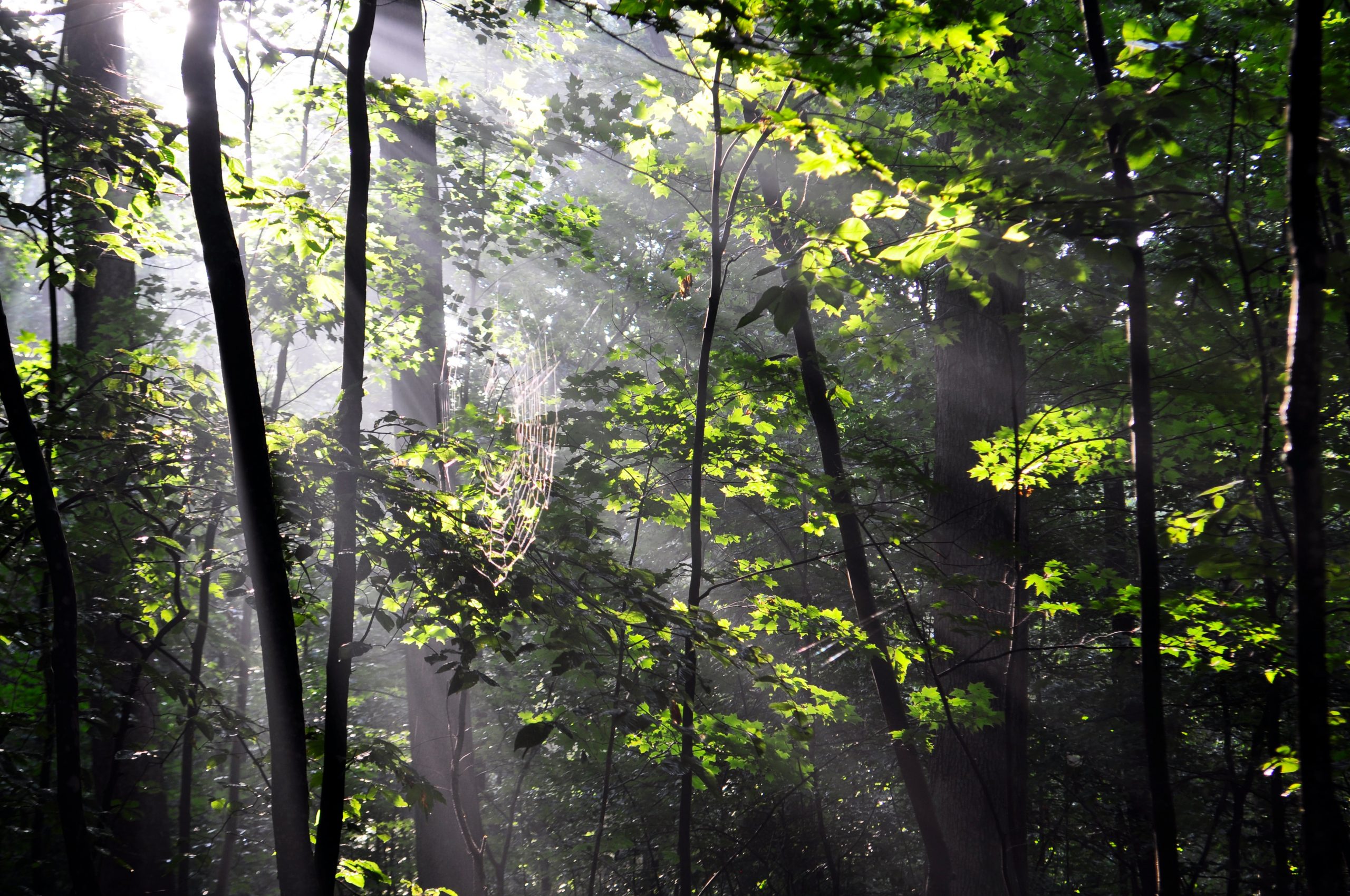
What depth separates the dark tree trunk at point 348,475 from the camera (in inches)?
93.8

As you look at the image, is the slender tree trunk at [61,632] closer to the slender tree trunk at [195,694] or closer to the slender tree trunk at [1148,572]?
the slender tree trunk at [195,694]

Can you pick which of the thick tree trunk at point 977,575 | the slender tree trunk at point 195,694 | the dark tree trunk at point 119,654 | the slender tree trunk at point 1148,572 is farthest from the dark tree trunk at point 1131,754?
the dark tree trunk at point 119,654

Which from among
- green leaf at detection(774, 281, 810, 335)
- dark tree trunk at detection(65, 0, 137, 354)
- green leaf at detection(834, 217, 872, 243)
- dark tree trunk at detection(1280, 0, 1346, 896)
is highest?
dark tree trunk at detection(65, 0, 137, 354)

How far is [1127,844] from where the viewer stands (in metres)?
7.54

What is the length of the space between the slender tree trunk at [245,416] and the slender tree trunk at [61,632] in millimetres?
770

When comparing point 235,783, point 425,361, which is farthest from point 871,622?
point 425,361

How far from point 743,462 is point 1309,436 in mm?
3372

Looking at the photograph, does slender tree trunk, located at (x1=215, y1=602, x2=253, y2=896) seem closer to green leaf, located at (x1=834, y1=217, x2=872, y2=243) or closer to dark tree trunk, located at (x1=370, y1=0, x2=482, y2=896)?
dark tree trunk, located at (x1=370, y1=0, x2=482, y2=896)

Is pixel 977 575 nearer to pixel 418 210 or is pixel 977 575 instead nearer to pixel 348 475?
pixel 348 475

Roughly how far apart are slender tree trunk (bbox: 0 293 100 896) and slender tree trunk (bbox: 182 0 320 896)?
2.53ft

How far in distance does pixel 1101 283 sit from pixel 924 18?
229 inches

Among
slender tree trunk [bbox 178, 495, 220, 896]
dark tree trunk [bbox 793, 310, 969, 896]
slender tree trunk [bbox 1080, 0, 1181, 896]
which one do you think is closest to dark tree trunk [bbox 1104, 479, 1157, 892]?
dark tree trunk [bbox 793, 310, 969, 896]

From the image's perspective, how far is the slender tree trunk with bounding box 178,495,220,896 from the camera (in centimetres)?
328

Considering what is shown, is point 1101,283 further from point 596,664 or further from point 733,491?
point 596,664
